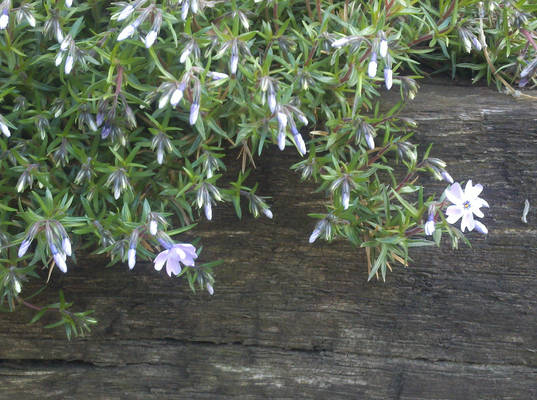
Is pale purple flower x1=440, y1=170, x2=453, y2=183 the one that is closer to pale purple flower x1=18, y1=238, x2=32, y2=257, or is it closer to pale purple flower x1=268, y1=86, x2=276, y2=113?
pale purple flower x1=268, y1=86, x2=276, y2=113

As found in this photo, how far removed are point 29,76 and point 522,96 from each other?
1.81m

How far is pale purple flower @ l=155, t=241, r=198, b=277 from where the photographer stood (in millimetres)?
1942

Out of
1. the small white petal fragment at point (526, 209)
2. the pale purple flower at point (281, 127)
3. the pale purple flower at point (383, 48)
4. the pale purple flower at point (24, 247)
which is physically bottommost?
the pale purple flower at point (24, 247)

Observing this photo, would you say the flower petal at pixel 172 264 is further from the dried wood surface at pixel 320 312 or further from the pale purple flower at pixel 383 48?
the pale purple flower at pixel 383 48

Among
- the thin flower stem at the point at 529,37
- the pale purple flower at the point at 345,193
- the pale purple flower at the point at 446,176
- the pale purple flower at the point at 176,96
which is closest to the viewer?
the pale purple flower at the point at 176,96

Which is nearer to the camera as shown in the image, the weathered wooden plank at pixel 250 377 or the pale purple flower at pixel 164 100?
the pale purple flower at pixel 164 100

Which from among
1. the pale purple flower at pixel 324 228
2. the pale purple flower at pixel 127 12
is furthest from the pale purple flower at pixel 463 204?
the pale purple flower at pixel 127 12

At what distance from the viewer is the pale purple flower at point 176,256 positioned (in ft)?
6.37

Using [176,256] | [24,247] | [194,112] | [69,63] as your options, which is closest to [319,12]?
[194,112]

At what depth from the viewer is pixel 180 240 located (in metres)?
2.39

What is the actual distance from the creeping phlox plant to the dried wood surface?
123 millimetres

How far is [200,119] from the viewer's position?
2.01m

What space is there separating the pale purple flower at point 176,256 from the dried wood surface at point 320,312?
18.0 inches

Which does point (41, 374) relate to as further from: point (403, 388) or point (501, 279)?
point (501, 279)
